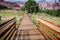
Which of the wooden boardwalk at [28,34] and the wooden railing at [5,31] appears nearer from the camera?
the wooden railing at [5,31]

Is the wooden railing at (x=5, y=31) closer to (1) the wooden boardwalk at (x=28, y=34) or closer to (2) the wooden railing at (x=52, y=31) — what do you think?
(2) the wooden railing at (x=52, y=31)

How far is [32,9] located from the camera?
458 ft

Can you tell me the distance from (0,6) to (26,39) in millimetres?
166897

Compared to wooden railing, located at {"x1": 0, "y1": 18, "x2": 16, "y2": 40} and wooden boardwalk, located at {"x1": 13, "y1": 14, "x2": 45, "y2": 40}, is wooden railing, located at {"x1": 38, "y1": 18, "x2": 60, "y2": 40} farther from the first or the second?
wooden railing, located at {"x1": 0, "y1": 18, "x2": 16, "y2": 40}

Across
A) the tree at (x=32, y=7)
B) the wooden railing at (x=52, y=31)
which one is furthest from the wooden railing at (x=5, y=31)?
the tree at (x=32, y=7)

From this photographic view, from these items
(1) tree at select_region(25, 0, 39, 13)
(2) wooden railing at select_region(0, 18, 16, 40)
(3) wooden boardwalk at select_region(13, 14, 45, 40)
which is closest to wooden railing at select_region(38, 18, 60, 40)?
(3) wooden boardwalk at select_region(13, 14, 45, 40)

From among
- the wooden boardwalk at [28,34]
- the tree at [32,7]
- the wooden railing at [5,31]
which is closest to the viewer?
the wooden railing at [5,31]

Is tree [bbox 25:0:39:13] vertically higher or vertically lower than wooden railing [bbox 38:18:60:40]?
lower

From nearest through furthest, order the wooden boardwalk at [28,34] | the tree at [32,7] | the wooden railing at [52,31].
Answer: the wooden railing at [52,31] < the wooden boardwalk at [28,34] < the tree at [32,7]

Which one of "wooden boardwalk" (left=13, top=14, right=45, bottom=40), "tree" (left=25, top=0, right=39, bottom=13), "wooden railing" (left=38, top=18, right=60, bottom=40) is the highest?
"wooden railing" (left=38, top=18, right=60, bottom=40)

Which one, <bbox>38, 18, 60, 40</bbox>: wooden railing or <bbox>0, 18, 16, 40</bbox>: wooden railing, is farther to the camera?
<bbox>38, 18, 60, 40</bbox>: wooden railing

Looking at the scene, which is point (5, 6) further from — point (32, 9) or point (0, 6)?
point (32, 9)

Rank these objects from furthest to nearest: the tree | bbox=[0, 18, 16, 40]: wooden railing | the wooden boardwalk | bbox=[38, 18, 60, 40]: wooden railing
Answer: the tree
the wooden boardwalk
bbox=[38, 18, 60, 40]: wooden railing
bbox=[0, 18, 16, 40]: wooden railing

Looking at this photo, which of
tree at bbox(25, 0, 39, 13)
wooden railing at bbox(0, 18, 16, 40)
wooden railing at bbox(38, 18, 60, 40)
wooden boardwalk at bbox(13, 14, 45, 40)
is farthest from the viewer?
tree at bbox(25, 0, 39, 13)
